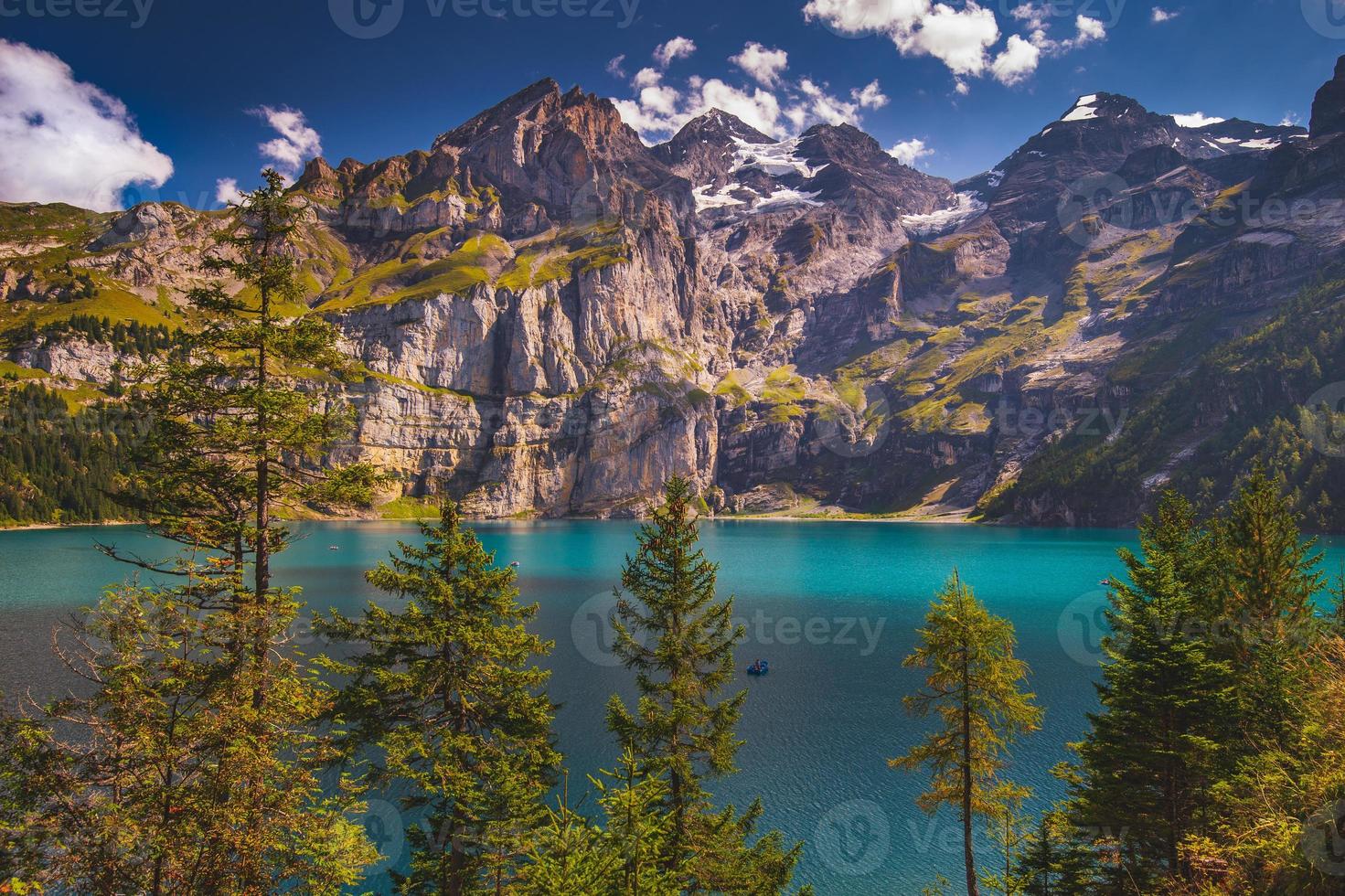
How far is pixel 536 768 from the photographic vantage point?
20.5m

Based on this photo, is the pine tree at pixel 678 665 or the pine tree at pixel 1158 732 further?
the pine tree at pixel 1158 732

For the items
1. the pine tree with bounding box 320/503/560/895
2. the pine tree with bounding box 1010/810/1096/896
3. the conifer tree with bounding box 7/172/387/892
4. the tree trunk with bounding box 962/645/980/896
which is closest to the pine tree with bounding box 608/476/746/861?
the pine tree with bounding box 320/503/560/895

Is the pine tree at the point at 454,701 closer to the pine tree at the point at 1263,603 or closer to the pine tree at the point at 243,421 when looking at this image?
the pine tree at the point at 243,421

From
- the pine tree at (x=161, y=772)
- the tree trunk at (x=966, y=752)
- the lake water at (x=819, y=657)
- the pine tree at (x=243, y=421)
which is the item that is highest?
the pine tree at (x=243, y=421)

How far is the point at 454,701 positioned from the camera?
20141 millimetres

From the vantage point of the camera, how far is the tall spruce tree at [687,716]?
18.9 meters

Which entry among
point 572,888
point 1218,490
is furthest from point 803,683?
point 1218,490

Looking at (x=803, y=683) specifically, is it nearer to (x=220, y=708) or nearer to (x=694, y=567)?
(x=694, y=567)

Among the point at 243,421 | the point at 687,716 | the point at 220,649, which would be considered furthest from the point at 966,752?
the point at 243,421

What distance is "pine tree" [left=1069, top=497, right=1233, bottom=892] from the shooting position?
2100cm

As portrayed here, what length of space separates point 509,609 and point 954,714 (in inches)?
622

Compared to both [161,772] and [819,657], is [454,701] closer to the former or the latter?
[161,772]

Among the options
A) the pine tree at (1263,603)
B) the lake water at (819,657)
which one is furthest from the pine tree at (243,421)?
the pine tree at (1263,603)

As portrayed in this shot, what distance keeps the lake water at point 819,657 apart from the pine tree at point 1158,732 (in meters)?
11.8
